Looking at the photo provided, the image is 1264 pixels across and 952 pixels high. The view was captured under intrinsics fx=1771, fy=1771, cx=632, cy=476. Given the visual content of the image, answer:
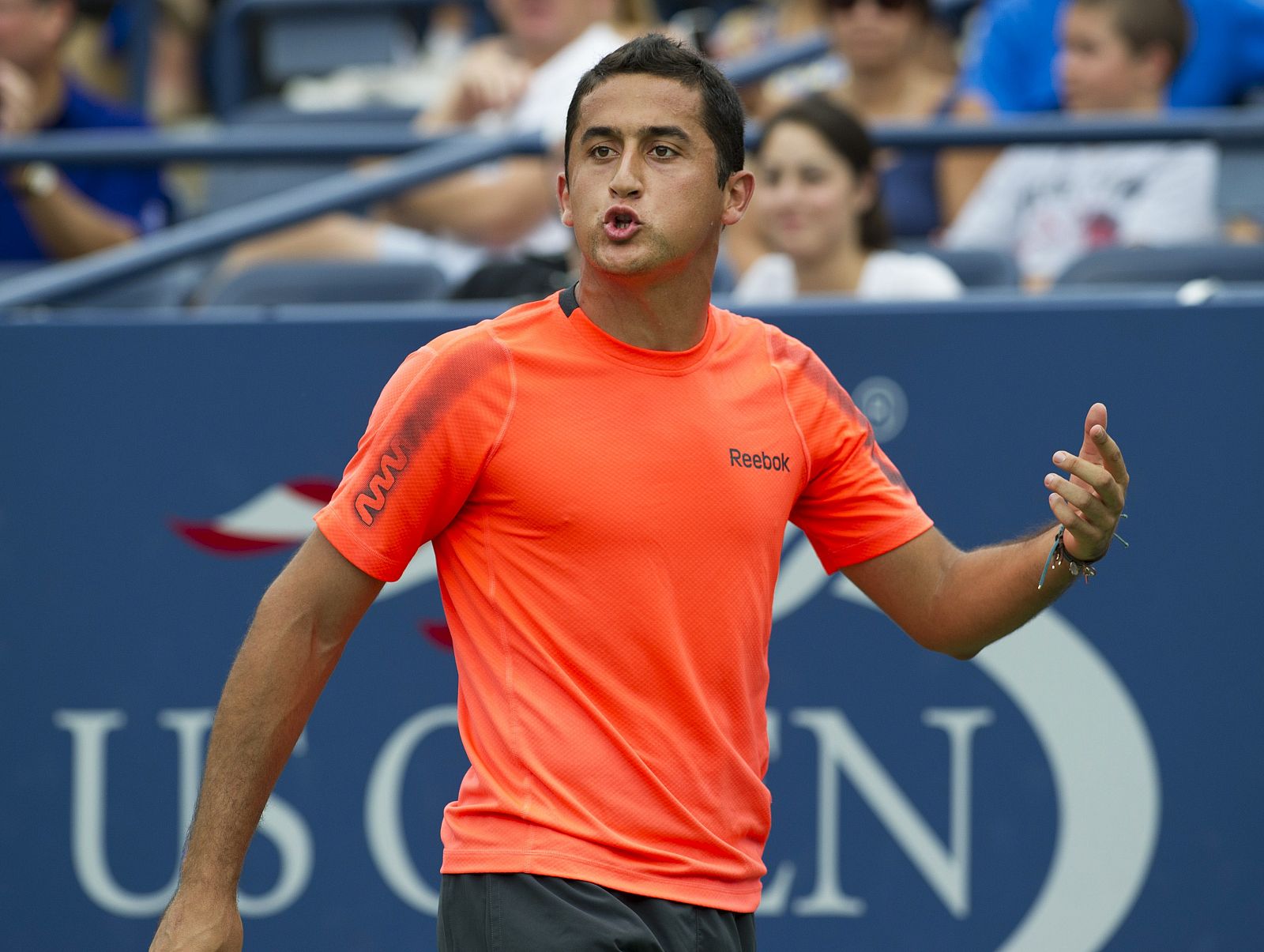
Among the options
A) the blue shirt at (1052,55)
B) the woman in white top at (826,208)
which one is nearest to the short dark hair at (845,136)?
the woman in white top at (826,208)

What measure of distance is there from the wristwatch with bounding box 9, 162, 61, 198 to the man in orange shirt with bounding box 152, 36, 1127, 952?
11.4ft

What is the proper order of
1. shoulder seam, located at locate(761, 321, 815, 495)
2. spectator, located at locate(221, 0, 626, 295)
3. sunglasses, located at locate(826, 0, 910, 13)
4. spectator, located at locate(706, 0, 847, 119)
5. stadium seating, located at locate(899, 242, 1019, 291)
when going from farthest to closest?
1. spectator, located at locate(706, 0, 847, 119)
2. sunglasses, located at locate(826, 0, 910, 13)
3. spectator, located at locate(221, 0, 626, 295)
4. stadium seating, located at locate(899, 242, 1019, 291)
5. shoulder seam, located at locate(761, 321, 815, 495)

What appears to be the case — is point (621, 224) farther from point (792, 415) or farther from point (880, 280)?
point (880, 280)

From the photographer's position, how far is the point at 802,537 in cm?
397

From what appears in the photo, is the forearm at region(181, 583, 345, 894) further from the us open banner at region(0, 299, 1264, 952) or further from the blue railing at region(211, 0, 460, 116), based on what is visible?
the blue railing at region(211, 0, 460, 116)

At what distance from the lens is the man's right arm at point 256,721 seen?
2.34m

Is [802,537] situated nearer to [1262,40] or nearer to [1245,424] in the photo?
[1245,424]

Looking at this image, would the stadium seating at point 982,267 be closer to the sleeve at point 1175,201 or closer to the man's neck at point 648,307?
the sleeve at point 1175,201

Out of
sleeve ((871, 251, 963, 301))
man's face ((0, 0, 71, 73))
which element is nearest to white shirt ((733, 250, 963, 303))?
sleeve ((871, 251, 963, 301))

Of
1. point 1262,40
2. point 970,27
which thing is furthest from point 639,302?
point 970,27

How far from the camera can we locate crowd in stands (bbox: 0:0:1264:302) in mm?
5004

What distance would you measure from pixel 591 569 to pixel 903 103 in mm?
4354

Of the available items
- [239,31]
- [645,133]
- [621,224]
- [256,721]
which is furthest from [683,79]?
[239,31]

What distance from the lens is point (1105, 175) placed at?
226 inches
